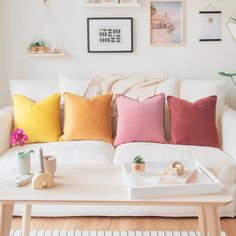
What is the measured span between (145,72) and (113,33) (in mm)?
471

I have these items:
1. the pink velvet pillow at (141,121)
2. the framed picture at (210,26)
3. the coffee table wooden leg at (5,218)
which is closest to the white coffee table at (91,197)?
the coffee table wooden leg at (5,218)

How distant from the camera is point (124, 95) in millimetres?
3273

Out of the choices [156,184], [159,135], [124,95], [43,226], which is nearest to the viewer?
[156,184]

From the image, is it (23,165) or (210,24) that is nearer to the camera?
(23,165)

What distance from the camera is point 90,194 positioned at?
174 cm

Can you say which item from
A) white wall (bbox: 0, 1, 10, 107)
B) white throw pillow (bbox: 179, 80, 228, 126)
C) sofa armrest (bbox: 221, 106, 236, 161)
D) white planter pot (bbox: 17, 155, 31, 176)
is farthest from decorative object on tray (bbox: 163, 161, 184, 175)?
white wall (bbox: 0, 1, 10, 107)

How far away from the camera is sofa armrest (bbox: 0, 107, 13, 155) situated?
2.98m

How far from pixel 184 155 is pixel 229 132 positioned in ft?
1.37

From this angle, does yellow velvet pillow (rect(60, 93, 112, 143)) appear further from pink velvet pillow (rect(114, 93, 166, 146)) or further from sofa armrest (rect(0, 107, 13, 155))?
sofa armrest (rect(0, 107, 13, 155))

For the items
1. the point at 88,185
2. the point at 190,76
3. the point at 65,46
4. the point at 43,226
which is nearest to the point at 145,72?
the point at 190,76

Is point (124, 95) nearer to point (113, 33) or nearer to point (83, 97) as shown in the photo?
point (83, 97)

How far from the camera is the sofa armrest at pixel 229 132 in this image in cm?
284

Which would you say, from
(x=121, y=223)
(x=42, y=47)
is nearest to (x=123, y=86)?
(x=42, y=47)

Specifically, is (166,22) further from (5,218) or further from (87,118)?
(5,218)
